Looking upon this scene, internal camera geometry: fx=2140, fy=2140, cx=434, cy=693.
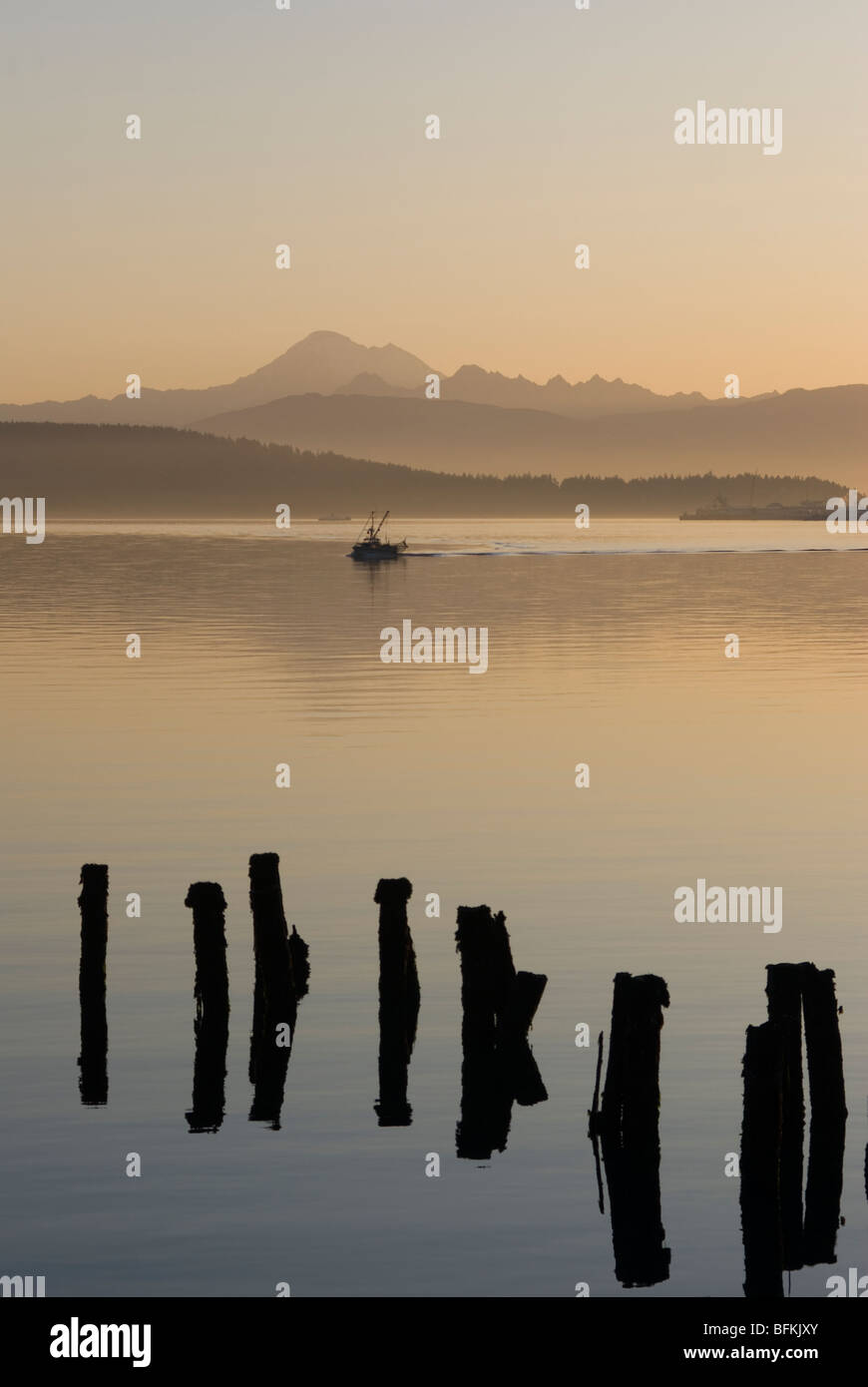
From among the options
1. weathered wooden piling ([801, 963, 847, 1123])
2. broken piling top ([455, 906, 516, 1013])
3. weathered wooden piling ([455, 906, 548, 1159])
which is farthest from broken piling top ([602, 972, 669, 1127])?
broken piling top ([455, 906, 516, 1013])

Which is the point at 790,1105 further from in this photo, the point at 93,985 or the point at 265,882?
the point at 93,985

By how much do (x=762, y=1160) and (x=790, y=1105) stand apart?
0.76 meters

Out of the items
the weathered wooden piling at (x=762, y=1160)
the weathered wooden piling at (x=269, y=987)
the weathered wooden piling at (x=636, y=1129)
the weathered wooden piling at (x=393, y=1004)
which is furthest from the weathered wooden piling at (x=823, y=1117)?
the weathered wooden piling at (x=269, y=987)

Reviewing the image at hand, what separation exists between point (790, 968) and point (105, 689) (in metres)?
52.8

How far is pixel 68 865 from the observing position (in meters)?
36.9

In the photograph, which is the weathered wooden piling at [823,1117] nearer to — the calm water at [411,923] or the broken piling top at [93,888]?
the calm water at [411,923]

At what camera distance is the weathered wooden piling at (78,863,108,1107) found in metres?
23.9

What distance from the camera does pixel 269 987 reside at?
2461cm

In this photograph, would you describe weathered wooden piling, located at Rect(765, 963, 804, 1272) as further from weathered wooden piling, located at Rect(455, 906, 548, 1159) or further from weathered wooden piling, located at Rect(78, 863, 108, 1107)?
weathered wooden piling, located at Rect(78, 863, 108, 1107)

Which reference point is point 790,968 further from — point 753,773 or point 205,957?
point 753,773

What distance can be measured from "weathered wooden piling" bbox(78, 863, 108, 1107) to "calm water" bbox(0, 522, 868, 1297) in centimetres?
22

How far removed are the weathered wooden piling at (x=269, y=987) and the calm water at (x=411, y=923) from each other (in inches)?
10.9

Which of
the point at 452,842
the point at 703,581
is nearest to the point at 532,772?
the point at 452,842

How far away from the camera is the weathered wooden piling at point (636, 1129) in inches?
762
